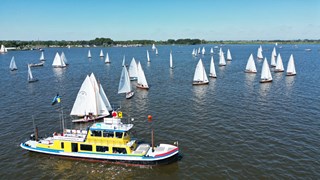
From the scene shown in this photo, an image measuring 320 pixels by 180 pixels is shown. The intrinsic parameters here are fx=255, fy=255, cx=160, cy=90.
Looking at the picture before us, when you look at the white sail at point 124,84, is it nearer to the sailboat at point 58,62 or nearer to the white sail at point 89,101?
the white sail at point 89,101

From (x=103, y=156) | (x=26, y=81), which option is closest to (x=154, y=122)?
(x=103, y=156)

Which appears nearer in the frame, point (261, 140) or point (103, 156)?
point (103, 156)

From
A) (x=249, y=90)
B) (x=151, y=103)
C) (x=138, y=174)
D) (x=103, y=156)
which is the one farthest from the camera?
(x=249, y=90)

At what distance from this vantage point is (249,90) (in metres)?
80.6

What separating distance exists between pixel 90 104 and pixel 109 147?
60.9ft

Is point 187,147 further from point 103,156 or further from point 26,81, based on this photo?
point 26,81

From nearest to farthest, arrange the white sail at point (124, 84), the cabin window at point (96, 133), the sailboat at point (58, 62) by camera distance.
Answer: the cabin window at point (96, 133)
the white sail at point (124, 84)
the sailboat at point (58, 62)

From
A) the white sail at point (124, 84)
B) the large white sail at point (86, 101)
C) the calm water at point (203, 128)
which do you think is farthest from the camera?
the white sail at point (124, 84)

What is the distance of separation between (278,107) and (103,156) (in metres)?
44.9

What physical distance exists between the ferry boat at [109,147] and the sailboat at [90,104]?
572 inches

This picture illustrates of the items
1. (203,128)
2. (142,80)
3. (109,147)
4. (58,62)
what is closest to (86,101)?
(109,147)

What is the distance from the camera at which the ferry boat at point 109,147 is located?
35.4m

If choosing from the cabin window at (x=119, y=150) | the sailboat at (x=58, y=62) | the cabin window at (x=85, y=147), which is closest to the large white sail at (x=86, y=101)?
the cabin window at (x=85, y=147)

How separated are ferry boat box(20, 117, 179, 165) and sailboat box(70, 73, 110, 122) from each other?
14.5 meters
